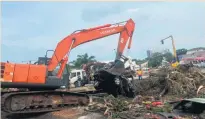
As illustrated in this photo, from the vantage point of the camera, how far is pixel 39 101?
439 inches

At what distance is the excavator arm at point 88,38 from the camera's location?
40.9 ft

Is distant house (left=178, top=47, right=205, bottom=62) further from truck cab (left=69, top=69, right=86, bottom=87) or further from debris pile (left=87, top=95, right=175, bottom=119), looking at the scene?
debris pile (left=87, top=95, right=175, bottom=119)

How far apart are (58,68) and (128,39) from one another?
13.9ft

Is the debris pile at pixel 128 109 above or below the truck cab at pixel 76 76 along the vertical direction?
below

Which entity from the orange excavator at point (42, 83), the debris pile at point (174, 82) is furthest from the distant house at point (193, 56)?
the orange excavator at point (42, 83)

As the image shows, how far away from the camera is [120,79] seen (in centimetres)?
1391

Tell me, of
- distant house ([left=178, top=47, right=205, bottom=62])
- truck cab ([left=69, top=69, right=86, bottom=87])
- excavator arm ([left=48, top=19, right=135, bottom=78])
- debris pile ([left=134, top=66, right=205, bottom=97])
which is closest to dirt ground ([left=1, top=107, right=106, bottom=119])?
excavator arm ([left=48, top=19, right=135, bottom=78])

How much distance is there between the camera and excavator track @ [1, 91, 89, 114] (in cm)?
1055

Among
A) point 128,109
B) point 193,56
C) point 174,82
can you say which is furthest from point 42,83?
point 193,56

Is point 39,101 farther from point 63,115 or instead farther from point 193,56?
point 193,56

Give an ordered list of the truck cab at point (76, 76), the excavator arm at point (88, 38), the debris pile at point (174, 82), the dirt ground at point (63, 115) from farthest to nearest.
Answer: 1. the truck cab at point (76, 76)
2. the debris pile at point (174, 82)
3. the excavator arm at point (88, 38)
4. the dirt ground at point (63, 115)

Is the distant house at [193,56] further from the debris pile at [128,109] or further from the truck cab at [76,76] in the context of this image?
the debris pile at [128,109]

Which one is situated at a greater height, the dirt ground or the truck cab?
the truck cab

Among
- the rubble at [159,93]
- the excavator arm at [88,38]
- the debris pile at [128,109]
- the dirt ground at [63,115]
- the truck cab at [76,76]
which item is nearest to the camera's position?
the debris pile at [128,109]
